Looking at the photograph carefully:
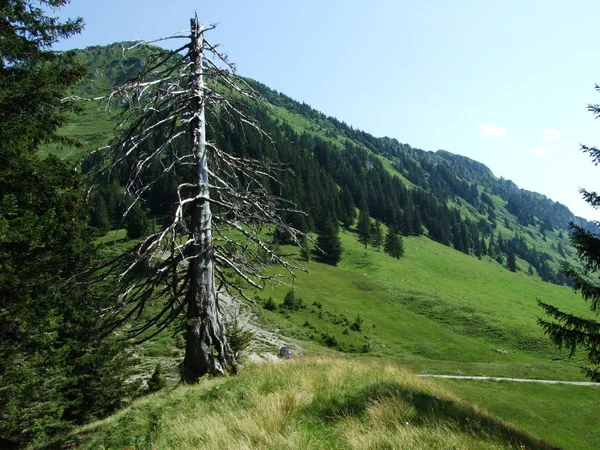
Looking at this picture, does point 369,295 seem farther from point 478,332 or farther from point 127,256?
point 127,256

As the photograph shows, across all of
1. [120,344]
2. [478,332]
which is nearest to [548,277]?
[478,332]

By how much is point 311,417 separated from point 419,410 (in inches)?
66.6

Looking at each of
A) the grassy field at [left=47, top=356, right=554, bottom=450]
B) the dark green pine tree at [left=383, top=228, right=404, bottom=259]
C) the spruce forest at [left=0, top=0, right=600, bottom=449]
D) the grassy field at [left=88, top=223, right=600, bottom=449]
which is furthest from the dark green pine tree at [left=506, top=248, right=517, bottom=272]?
the grassy field at [left=47, top=356, right=554, bottom=450]

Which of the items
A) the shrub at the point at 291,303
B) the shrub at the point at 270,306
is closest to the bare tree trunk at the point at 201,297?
the shrub at the point at 270,306

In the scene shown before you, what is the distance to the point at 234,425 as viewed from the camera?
18.1ft

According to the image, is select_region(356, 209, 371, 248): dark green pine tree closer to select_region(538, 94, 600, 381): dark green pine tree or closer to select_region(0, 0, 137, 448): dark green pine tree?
select_region(538, 94, 600, 381): dark green pine tree

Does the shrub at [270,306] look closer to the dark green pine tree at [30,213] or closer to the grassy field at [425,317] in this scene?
the grassy field at [425,317]

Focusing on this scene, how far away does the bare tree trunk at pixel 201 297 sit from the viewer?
8359 mm

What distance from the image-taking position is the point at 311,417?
579 cm

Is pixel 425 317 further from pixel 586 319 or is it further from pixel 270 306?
pixel 586 319

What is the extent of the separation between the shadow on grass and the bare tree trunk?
9.81 feet

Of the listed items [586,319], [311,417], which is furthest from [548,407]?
[311,417]

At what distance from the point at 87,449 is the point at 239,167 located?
264 inches

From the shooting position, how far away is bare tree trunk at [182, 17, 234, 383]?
836 centimetres
